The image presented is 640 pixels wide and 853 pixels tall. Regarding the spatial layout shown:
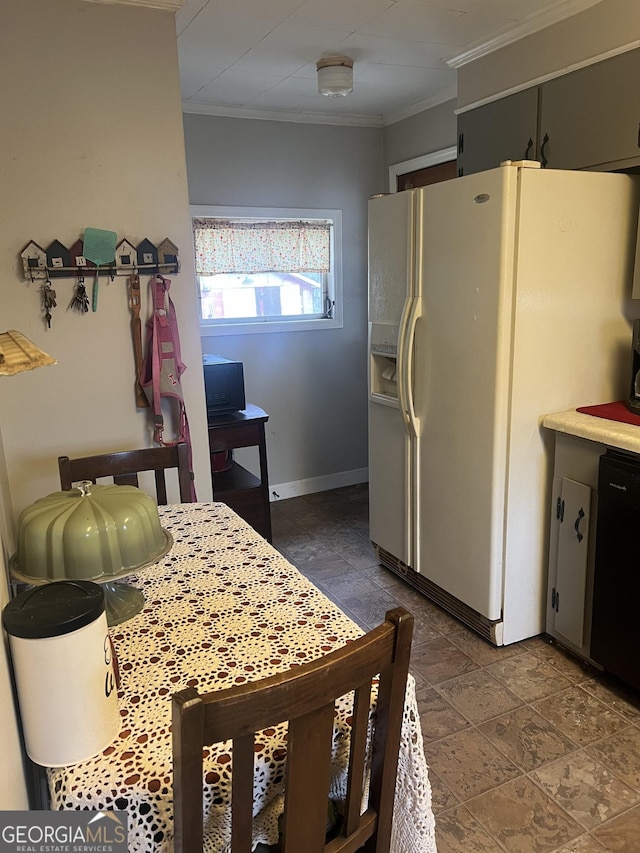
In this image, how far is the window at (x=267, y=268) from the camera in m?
3.87

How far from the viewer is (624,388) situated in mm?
2553

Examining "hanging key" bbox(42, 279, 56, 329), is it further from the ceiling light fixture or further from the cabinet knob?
the cabinet knob

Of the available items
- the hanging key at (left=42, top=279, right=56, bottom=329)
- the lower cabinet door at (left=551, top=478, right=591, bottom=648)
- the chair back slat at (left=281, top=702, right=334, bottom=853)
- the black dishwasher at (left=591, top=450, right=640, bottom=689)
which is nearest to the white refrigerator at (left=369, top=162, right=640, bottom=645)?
the lower cabinet door at (left=551, top=478, right=591, bottom=648)

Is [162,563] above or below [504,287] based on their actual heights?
below

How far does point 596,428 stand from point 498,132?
1.43 metres

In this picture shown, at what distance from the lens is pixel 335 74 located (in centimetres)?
295

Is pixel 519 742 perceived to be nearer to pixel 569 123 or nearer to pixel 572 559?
pixel 572 559

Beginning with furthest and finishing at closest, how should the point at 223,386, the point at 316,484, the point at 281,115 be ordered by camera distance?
the point at 316,484 → the point at 281,115 → the point at 223,386

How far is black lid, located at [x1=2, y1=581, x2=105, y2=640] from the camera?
0.91m

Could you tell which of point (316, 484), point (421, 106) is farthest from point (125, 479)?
point (421, 106)

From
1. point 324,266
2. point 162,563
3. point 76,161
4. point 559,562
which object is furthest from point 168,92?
point 559,562

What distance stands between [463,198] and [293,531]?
2.19 m

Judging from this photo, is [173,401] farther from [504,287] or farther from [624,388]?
[624,388]

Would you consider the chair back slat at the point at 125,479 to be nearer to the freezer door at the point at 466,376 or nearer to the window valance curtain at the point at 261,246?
the freezer door at the point at 466,376
